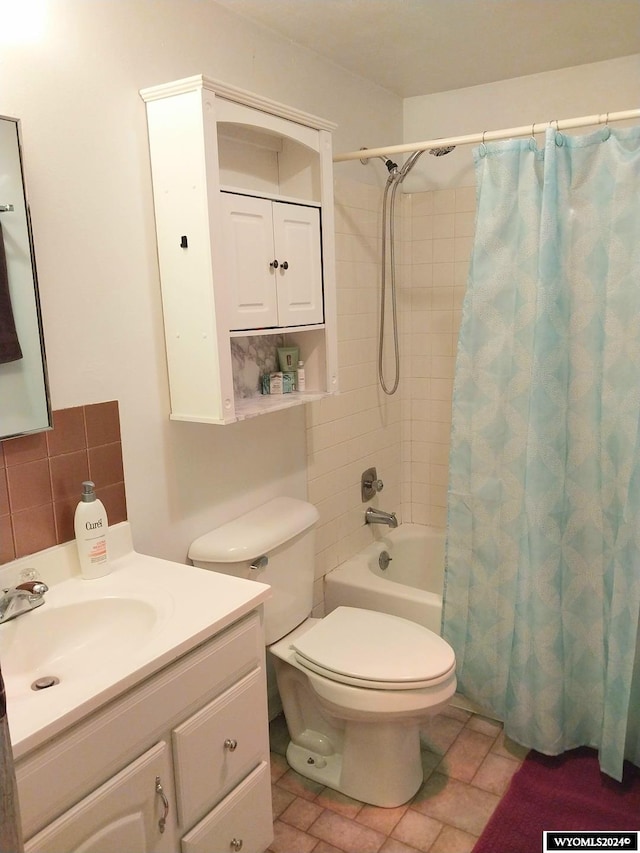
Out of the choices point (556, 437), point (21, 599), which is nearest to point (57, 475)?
point (21, 599)

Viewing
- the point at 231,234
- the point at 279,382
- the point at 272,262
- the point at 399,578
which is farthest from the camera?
the point at 399,578

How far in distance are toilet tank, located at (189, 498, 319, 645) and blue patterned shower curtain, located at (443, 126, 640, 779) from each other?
1.83 ft

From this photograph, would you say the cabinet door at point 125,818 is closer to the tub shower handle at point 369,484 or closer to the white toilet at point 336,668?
the white toilet at point 336,668

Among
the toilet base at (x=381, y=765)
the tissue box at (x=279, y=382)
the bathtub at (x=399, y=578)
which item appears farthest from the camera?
the bathtub at (x=399, y=578)

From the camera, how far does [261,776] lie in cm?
165

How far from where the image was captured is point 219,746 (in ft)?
4.87

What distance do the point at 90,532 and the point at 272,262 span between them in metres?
0.88

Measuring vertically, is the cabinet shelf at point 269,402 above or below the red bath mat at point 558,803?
above

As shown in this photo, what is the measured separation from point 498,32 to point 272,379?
137 centimetres

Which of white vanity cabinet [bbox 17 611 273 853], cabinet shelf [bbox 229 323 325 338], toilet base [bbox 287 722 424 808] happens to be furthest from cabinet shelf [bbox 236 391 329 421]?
toilet base [bbox 287 722 424 808]

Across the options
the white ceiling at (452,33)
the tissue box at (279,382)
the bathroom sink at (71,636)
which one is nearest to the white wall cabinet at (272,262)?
the tissue box at (279,382)

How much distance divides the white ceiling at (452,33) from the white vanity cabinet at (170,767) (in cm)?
177

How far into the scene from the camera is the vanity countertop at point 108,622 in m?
1.22

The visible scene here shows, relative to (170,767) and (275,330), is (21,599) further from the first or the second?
(275,330)
